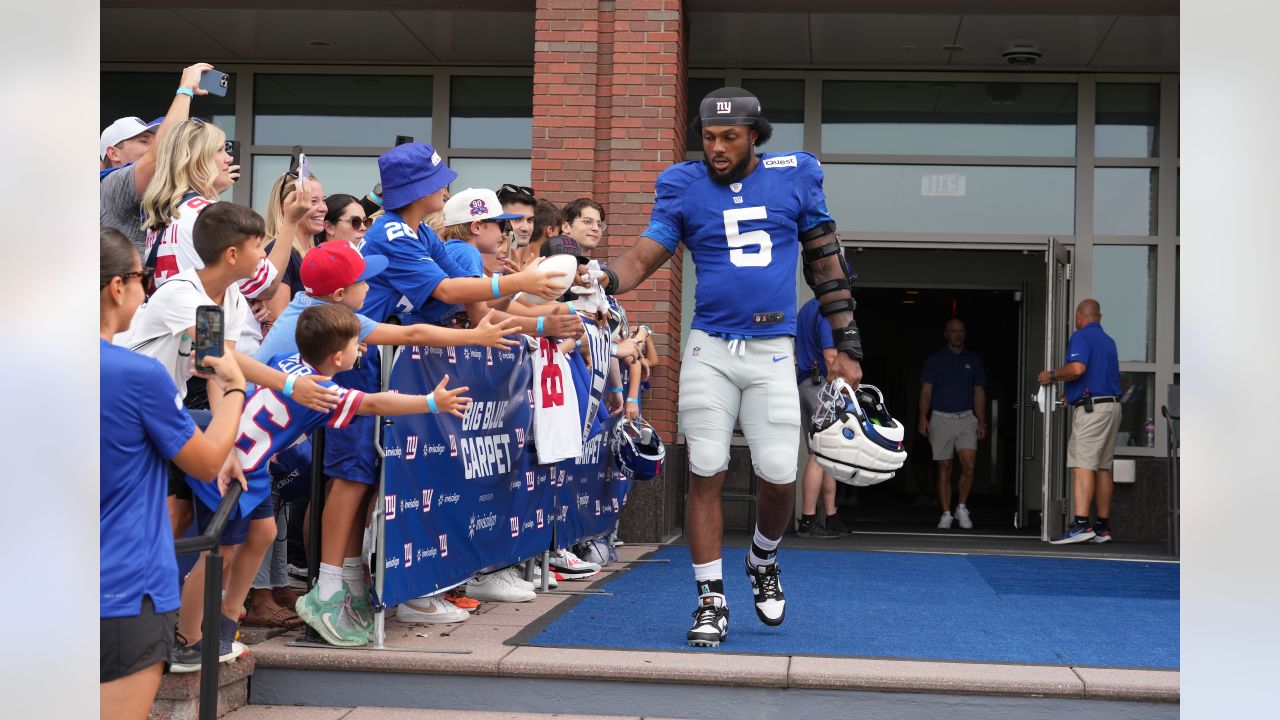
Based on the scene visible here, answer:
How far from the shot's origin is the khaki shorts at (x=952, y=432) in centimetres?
1288


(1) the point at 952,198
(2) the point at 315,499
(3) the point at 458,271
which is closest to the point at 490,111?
(1) the point at 952,198

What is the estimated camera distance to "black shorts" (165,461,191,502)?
3828mm

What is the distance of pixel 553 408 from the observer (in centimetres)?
629

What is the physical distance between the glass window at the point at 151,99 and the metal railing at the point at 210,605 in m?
10.1

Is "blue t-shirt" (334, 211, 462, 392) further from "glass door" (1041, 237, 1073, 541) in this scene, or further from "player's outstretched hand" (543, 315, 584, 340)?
"glass door" (1041, 237, 1073, 541)

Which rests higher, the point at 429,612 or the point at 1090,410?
the point at 1090,410

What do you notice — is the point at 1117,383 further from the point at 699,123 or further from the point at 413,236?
the point at 413,236

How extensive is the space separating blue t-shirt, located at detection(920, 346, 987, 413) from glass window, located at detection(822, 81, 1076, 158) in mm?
2366

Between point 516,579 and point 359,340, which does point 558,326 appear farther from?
point 516,579

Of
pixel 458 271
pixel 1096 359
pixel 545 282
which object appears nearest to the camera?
pixel 545 282

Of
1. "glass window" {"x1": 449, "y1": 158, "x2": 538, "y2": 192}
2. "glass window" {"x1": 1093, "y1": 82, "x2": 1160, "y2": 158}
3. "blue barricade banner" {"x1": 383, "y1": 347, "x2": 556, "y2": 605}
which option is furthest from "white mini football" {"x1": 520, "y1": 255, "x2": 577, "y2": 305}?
"glass window" {"x1": 1093, "y1": 82, "x2": 1160, "y2": 158}

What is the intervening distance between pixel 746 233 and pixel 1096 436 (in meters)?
6.81

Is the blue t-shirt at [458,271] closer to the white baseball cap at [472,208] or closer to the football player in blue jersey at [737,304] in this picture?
the white baseball cap at [472,208]

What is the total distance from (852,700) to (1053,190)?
27.7ft
